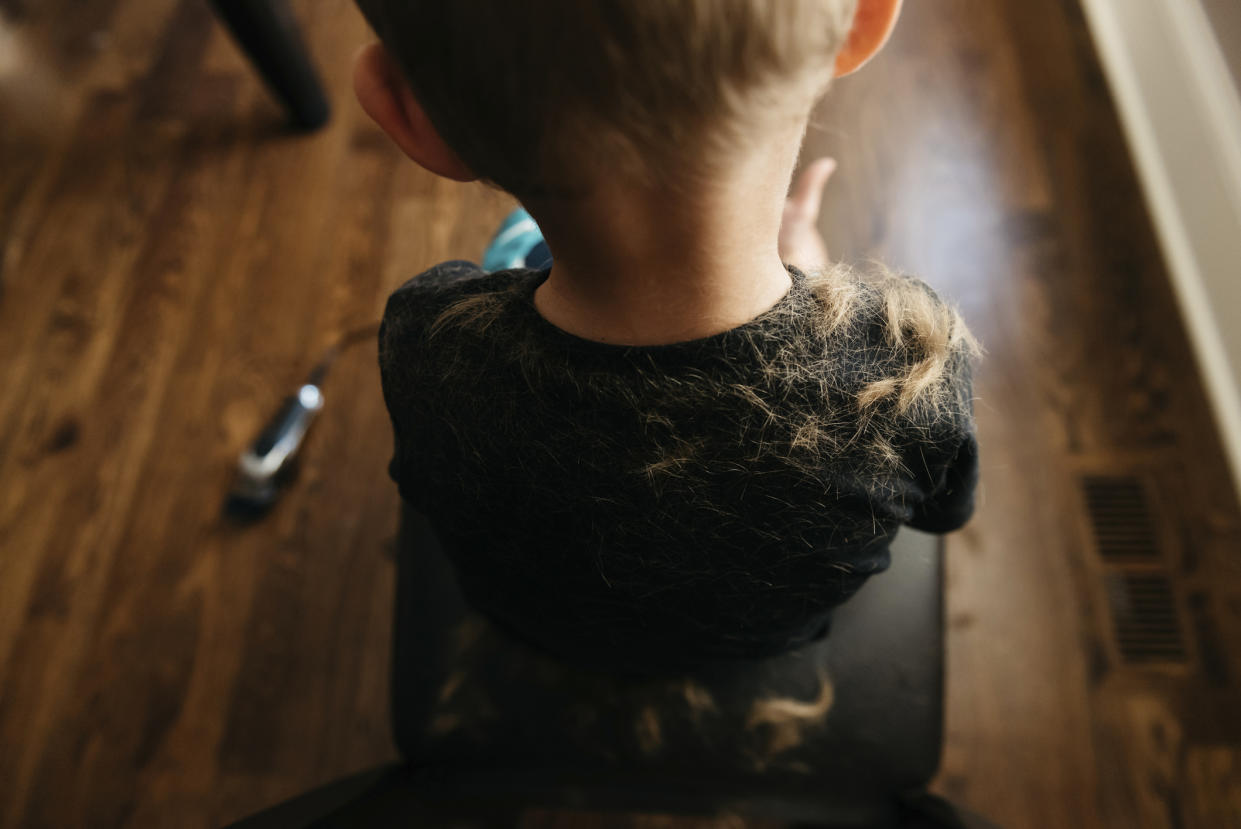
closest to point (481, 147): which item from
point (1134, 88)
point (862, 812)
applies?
point (862, 812)

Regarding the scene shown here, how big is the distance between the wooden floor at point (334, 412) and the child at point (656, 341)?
2.09 feet

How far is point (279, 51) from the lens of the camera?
46.3 inches

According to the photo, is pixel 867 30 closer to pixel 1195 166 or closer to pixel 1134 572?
pixel 1134 572

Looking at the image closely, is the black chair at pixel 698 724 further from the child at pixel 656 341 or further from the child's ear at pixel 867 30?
the child's ear at pixel 867 30

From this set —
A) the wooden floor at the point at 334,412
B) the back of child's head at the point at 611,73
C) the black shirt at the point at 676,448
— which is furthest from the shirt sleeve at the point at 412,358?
the wooden floor at the point at 334,412

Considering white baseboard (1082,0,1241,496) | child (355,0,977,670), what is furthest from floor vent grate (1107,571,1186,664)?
child (355,0,977,670)

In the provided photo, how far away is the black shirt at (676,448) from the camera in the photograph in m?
0.37

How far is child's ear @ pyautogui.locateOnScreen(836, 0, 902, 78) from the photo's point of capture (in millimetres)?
335

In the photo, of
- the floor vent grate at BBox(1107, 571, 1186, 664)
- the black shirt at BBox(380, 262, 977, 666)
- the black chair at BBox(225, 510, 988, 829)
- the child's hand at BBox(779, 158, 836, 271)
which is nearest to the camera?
the black shirt at BBox(380, 262, 977, 666)

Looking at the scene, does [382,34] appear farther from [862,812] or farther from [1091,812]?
[1091,812]

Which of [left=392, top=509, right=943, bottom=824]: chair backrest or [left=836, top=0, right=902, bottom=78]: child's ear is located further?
[left=392, top=509, right=943, bottom=824]: chair backrest

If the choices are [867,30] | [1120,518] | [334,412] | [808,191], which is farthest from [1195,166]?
[334,412]

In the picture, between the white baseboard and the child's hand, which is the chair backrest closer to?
the child's hand

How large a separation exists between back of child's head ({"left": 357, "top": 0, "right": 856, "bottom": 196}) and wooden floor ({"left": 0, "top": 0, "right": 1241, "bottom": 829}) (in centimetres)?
86
